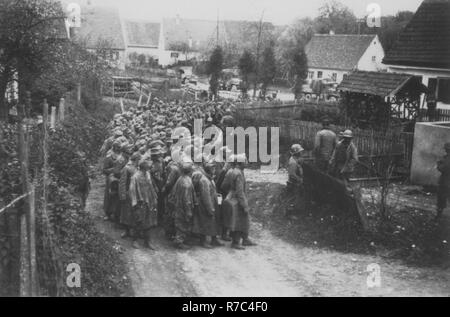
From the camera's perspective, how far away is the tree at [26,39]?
17797 mm

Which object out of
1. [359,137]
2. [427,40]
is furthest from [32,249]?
[427,40]

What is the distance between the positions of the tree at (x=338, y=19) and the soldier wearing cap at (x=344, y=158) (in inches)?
1837

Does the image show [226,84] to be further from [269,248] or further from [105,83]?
[269,248]

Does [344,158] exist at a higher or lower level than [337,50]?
lower

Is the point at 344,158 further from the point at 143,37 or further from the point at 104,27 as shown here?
the point at 143,37

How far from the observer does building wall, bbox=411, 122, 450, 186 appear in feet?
44.8

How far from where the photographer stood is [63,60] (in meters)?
20.0

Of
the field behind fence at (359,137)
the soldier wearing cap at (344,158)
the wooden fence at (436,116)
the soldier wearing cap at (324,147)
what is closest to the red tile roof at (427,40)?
Result: the wooden fence at (436,116)

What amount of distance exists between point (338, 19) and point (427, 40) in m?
36.5

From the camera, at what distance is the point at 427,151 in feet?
45.6

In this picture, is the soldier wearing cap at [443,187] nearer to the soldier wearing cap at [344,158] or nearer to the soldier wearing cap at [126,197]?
the soldier wearing cap at [344,158]

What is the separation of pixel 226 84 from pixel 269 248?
102 ft

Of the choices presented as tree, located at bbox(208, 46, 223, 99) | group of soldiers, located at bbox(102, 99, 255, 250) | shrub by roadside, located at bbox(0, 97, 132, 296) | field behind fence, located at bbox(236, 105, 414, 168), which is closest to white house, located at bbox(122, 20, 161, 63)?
tree, located at bbox(208, 46, 223, 99)

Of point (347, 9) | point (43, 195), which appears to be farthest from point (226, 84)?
point (43, 195)
